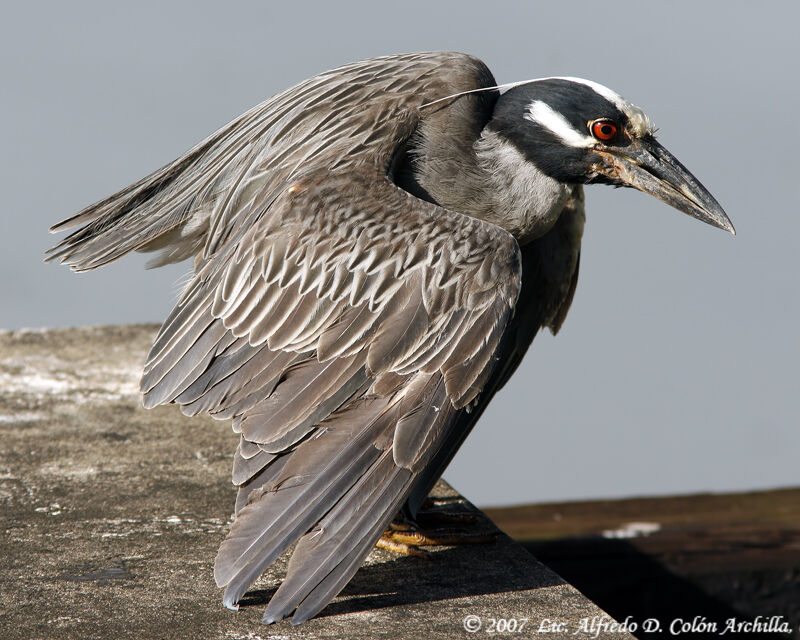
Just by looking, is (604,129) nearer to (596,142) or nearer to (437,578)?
(596,142)

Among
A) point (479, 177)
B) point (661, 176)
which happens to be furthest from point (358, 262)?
point (661, 176)

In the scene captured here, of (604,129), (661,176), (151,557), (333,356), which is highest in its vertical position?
(604,129)

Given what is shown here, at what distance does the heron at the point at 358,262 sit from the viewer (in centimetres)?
367

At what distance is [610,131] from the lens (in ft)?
14.2

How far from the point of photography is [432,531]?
14.1 ft

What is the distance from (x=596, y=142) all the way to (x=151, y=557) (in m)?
2.25

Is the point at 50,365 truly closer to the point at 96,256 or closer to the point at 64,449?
the point at 64,449

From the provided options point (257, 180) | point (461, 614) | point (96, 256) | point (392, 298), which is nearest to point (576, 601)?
point (461, 614)

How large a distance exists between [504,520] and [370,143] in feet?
8.19

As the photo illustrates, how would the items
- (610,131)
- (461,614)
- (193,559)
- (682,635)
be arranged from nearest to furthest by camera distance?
(461,614)
(193,559)
(610,131)
(682,635)

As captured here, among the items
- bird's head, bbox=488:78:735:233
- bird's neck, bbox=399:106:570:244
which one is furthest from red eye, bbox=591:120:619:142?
bird's neck, bbox=399:106:570:244

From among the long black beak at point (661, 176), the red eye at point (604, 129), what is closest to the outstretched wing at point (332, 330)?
the red eye at point (604, 129)

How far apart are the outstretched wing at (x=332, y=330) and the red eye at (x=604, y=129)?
0.50 m

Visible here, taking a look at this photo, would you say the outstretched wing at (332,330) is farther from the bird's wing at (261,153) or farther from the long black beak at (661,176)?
the long black beak at (661,176)
